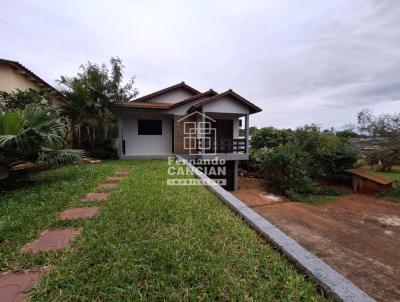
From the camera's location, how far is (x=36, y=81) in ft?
37.6

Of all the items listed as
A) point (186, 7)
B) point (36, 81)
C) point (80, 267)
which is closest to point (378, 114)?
point (186, 7)

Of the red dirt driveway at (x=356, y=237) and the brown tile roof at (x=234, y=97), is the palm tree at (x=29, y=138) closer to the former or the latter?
the red dirt driveway at (x=356, y=237)

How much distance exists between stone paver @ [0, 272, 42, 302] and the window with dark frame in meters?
10.5

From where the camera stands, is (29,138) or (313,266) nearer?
(313,266)

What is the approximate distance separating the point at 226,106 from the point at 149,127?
4.79 meters

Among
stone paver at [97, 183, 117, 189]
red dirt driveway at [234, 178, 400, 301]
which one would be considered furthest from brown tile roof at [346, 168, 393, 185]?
stone paver at [97, 183, 117, 189]

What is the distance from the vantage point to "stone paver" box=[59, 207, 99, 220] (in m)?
3.12

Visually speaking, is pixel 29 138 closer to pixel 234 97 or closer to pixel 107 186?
pixel 107 186

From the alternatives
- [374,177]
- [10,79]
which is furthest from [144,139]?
[374,177]

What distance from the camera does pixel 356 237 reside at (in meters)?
4.90

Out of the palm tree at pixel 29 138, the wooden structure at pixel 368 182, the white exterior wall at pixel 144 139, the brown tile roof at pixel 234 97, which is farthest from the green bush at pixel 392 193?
the palm tree at pixel 29 138

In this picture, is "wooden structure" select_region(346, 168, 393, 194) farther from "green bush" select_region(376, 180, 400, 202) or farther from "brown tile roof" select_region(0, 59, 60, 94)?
"brown tile roof" select_region(0, 59, 60, 94)

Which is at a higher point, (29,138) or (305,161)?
(29,138)

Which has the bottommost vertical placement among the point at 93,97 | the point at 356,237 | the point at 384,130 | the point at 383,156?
the point at 356,237
